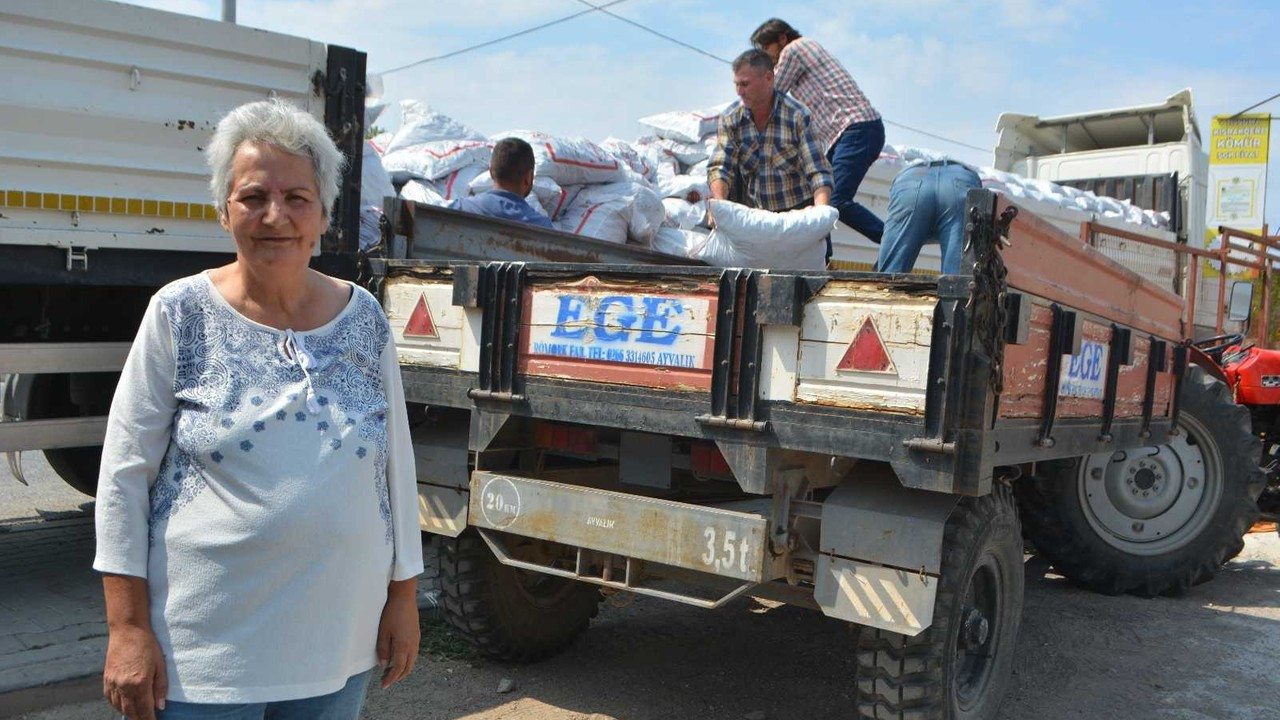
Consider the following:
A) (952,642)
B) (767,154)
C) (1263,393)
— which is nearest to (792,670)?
(952,642)

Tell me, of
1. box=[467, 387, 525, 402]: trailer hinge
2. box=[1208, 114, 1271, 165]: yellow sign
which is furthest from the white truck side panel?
box=[1208, 114, 1271, 165]: yellow sign

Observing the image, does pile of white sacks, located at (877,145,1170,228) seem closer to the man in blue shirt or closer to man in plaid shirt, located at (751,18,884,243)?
man in plaid shirt, located at (751,18,884,243)

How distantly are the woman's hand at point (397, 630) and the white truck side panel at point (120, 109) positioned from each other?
3091 millimetres

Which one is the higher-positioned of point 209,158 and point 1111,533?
point 209,158

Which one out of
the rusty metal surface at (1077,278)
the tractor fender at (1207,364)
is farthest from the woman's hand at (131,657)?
the tractor fender at (1207,364)

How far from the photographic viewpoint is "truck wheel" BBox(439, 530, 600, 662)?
4.10 m

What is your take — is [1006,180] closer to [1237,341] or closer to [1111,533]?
[1237,341]

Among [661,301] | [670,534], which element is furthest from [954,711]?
[661,301]

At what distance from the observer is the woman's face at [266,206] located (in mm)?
1906

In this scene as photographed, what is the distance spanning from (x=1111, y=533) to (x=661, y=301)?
143 inches

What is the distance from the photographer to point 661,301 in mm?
3420

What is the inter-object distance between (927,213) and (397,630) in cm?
295

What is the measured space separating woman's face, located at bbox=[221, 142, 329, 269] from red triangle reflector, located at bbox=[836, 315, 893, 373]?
1656 mm

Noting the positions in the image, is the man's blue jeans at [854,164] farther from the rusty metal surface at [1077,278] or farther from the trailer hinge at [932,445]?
the trailer hinge at [932,445]
